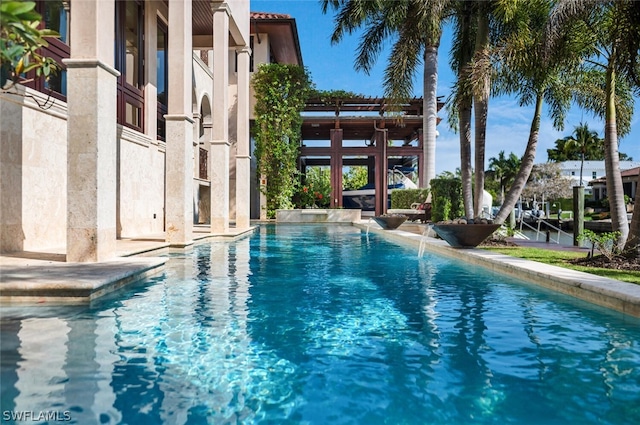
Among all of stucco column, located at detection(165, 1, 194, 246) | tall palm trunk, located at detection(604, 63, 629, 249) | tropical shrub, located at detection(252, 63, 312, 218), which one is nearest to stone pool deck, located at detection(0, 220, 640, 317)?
stucco column, located at detection(165, 1, 194, 246)

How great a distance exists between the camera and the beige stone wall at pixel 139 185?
1233 centimetres

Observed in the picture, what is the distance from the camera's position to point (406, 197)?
26.3 metres

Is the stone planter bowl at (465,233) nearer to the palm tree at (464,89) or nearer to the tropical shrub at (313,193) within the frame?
the palm tree at (464,89)

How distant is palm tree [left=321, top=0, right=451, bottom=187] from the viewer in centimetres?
1370

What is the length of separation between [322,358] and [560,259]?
22.5 feet

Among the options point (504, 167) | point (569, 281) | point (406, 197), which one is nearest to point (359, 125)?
point (406, 197)

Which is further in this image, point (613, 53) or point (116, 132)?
point (116, 132)

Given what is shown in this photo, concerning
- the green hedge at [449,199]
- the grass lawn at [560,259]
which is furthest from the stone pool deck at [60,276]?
the green hedge at [449,199]

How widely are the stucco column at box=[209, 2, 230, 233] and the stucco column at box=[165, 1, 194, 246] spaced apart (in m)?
3.23

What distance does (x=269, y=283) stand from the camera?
6.96 m

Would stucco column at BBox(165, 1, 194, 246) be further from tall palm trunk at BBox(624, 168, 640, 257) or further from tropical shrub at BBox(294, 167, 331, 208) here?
tropical shrub at BBox(294, 167, 331, 208)

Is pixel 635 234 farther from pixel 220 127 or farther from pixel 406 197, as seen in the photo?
pixel 406 197

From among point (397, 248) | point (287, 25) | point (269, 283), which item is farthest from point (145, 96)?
point (287, 25)

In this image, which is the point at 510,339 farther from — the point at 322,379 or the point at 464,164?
the point at 464,164
